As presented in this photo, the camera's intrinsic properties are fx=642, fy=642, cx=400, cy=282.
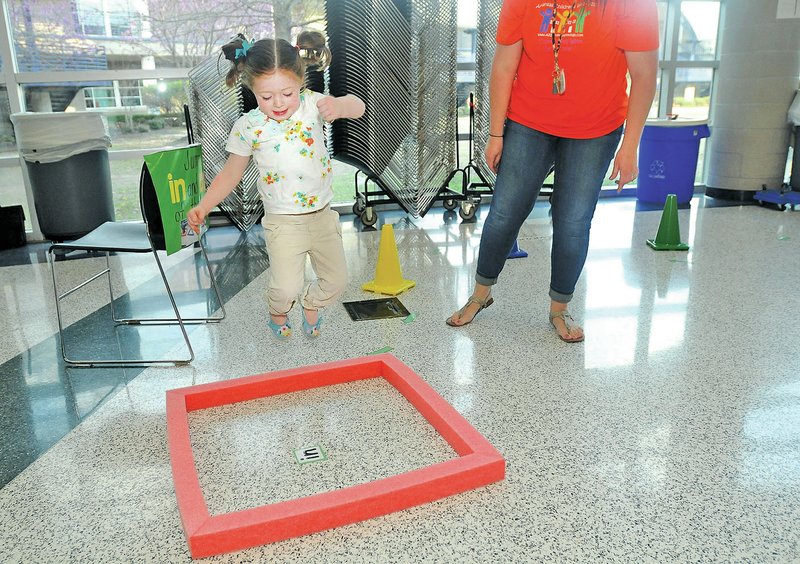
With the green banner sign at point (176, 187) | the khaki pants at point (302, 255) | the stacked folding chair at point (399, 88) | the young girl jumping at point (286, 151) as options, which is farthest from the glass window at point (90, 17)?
the khaki pants at point (302, 255)

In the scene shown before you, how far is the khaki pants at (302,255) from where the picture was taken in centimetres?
223

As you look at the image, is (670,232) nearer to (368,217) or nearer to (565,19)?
(368,217)

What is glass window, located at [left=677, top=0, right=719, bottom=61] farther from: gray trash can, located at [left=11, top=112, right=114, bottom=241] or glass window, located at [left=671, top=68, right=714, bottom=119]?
gray trash can, located at [left=11, top=112, right=114, bottom=241]

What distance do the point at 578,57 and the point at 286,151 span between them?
989 millimetres

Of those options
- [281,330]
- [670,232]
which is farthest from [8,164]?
[670,232]

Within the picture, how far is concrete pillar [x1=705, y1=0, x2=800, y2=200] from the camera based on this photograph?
16.5ft

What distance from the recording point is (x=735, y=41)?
17.1 feet

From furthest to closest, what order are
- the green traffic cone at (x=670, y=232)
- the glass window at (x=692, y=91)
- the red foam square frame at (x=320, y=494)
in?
the glass window at (x=692, y=91)
the green traffic cone at (x=670, y=232)
the red foam square frame at (x=320, y=494)

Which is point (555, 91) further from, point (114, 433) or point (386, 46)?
point (386, 46)

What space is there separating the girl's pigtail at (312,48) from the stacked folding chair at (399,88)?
7.82 ft

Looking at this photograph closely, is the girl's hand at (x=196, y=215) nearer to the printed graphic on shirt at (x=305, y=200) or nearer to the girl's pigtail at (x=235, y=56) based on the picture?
the printed graphic on shirt at (x=305, y=200)

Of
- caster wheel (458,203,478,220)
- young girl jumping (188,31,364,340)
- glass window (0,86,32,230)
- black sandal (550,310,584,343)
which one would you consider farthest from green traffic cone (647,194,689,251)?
glass window (0,86,32,230)

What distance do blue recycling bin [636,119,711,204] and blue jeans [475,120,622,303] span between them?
131 inches

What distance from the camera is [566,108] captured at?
2.13 m
